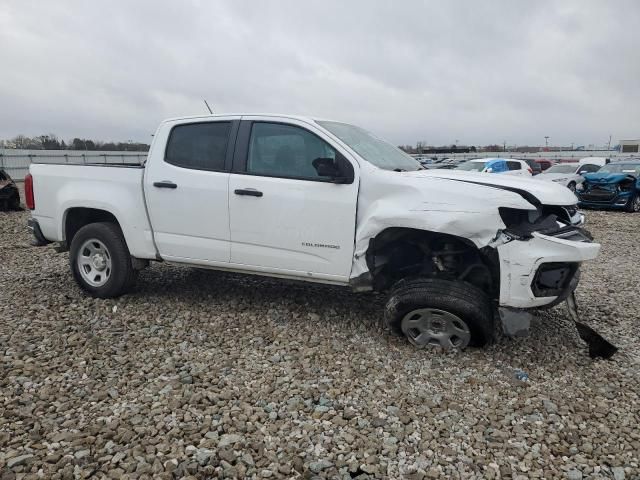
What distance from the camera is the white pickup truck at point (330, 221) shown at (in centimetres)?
334

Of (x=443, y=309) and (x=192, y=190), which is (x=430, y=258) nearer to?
(x=443, y=309)

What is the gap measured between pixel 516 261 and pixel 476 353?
2.82 feet

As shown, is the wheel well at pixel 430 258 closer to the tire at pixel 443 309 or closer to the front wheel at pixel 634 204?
the tire at pixel 443 309

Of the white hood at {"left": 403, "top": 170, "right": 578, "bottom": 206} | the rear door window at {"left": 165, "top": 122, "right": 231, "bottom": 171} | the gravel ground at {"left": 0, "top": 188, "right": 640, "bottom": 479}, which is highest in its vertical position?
the rear door window at {"left": 165, "top": 122, "right": 231, "bottom": 171}

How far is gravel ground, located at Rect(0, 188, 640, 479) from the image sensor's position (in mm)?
2467

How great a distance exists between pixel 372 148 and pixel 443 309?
1586mm

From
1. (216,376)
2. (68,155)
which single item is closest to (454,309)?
(216,376)

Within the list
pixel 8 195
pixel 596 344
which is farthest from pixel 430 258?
pixel 8 195

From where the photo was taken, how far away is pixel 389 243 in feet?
Answer: 12.5

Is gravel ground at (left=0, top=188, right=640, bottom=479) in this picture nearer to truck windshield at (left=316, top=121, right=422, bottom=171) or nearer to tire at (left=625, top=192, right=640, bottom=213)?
truck windshield at (left=316, top=121, right=422, bottom=171)

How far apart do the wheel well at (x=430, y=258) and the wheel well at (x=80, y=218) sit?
2780 mm

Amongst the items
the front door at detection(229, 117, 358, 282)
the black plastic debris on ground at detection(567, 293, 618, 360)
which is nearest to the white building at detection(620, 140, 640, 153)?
the black plastic debris on ground at detection(567, 293, 618, 360)

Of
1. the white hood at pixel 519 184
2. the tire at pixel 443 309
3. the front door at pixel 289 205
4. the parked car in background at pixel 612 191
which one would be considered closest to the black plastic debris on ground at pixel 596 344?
the tire at pixel 443 309

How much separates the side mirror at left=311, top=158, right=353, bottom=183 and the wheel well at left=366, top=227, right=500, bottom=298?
528 mm
